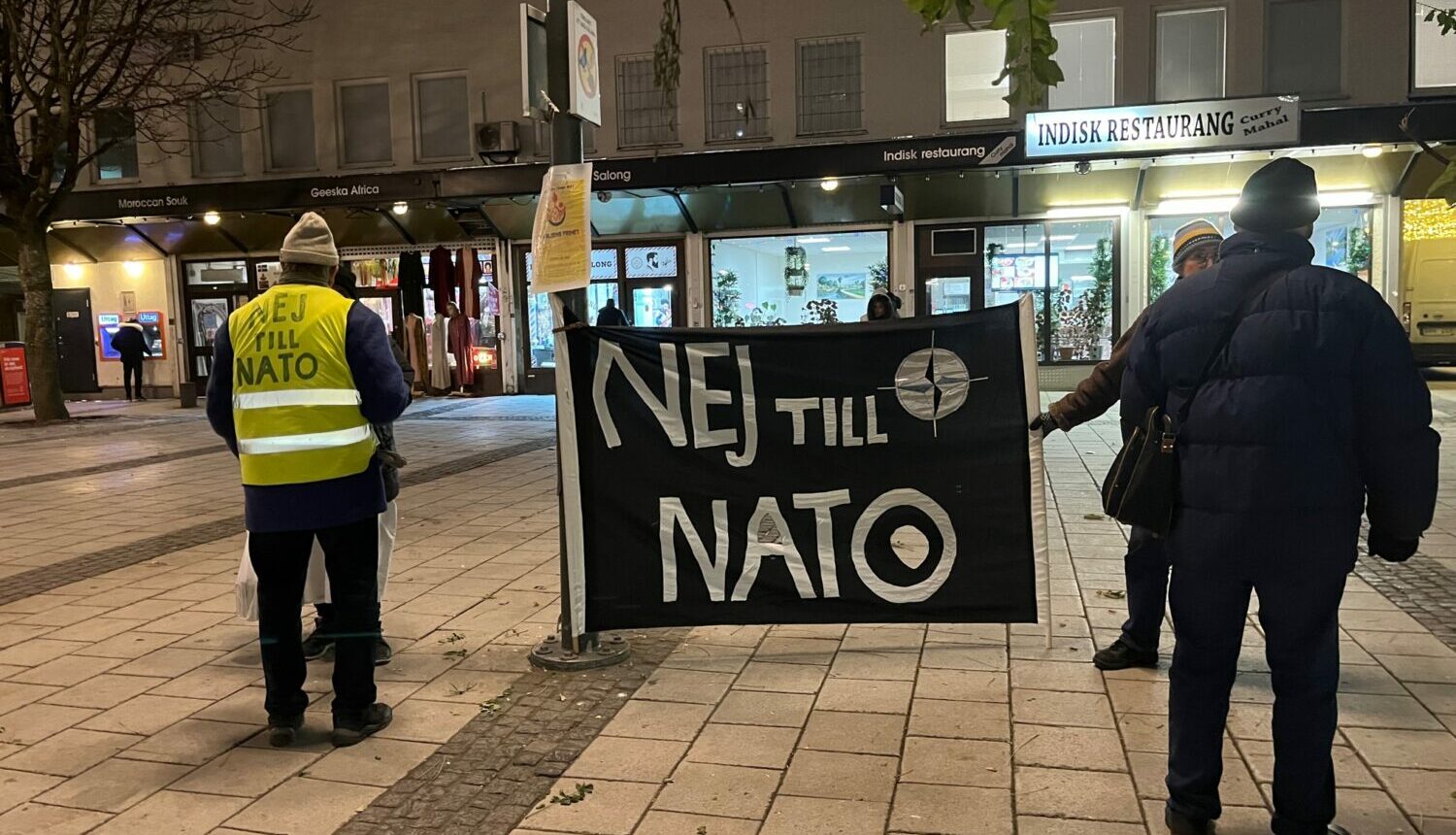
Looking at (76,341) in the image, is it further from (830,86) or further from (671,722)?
(671,722)

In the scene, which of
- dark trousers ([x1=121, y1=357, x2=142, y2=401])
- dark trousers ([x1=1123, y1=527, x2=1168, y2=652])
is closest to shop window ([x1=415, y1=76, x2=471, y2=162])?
dark trousers ([x1=121, y1=357, x2=142, y2=401])

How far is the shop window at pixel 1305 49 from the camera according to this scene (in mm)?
16516

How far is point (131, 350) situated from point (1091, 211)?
18.9 meters

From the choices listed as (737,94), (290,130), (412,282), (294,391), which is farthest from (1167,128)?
(290,130)

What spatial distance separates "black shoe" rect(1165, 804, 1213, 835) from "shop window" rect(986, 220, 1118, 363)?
15846mm

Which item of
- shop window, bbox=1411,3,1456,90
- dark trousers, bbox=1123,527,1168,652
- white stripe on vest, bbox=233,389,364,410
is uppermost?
shop window, bbox=1411,3,1456,90

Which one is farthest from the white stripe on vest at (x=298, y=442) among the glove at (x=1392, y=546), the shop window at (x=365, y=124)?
the shop window at (x=365, y=124)

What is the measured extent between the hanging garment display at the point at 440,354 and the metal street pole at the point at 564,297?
16.4 meters

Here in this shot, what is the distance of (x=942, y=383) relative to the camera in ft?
14.5

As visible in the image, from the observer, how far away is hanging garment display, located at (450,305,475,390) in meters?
20.4

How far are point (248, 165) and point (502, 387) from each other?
22.4ft

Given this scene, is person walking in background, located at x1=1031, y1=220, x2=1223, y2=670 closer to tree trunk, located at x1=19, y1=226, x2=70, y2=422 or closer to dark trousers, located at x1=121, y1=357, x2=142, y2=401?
tree trunk, located at x1=19, y1=226, x2=70, y2=422

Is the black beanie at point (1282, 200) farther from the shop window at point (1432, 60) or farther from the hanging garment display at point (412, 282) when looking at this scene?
the hanging garment display at point (412, 282)

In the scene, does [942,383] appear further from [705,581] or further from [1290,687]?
[1290,687]
